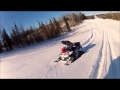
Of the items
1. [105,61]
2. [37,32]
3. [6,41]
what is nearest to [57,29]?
[37,32]

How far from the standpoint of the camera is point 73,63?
4.52 m

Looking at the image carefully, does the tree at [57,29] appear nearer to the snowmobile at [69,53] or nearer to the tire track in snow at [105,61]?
the snowmobile at [69,53]

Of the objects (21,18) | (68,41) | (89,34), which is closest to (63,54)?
(68,41)

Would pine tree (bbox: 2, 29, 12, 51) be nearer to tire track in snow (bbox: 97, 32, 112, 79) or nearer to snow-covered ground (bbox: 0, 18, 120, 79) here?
snow-covered ground (bbox: 0, 18, 120, 79)

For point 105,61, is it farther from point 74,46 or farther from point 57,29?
point 57,29

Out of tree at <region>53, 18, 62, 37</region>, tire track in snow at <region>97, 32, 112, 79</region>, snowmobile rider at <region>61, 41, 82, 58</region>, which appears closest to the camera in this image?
tree at <region>53, 18, 62, 37</region>

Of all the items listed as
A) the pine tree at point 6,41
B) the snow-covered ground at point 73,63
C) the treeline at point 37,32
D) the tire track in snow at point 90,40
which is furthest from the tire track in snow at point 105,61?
the pine tree at point 6,41

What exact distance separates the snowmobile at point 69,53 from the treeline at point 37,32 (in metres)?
0.28

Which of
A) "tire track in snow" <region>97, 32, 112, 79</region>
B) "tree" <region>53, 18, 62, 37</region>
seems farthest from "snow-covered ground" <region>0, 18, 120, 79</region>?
"tree" <region>53, 18, 62, 37</region>

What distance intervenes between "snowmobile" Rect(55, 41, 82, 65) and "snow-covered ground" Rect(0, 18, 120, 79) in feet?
0.24

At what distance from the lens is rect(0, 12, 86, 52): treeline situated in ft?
12.4
